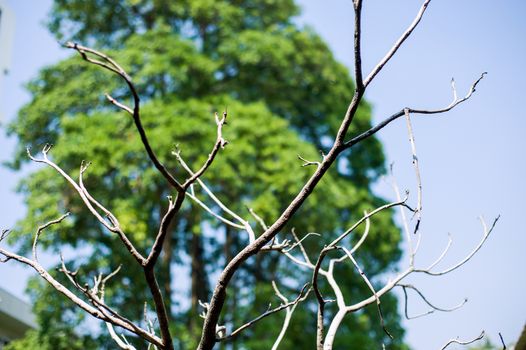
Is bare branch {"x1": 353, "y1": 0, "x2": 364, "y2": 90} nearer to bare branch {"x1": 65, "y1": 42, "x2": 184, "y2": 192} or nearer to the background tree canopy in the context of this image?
bare branch {"x1": 65, "y1": 42, "x2": 184, "y2": 192}

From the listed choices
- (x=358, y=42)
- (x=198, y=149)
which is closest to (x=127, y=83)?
(x=358, y=42)

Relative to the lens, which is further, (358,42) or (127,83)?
(358,42)

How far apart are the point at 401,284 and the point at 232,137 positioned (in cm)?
775

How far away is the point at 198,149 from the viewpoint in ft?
32.4

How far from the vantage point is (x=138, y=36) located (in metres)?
11.1

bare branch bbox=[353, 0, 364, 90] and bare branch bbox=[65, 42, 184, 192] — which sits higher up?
bare branch bbox=[353, 0, 364, 90]

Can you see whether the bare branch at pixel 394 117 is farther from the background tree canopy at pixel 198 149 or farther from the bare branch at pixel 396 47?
the background tree canopy at pixel 198 149

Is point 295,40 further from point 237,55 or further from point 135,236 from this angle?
point 135,236

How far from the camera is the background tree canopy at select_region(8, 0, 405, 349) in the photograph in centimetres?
958

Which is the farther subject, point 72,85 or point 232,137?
point 72,85

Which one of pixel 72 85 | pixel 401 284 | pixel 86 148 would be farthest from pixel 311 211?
pixel 401 284

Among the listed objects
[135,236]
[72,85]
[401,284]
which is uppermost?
[72,85]

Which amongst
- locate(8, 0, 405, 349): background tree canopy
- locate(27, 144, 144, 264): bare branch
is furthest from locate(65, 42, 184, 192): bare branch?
locate(8, 0, 405, 349): background tree canopy

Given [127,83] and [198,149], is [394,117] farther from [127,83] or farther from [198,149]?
[198,149]
